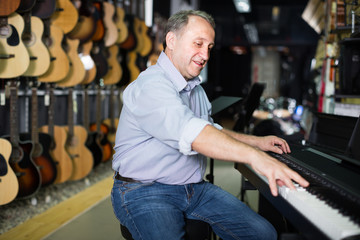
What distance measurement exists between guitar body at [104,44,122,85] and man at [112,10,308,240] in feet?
9.10

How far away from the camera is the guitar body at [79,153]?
365 centimetres

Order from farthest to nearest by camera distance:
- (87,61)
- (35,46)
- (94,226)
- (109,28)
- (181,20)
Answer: (109,28), (87,61), (35,46), (94,226), (181,20)

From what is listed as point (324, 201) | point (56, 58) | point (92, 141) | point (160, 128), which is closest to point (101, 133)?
point (92, 141)

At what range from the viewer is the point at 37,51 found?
9.89ft

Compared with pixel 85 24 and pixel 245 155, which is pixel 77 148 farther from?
pixel 245 155

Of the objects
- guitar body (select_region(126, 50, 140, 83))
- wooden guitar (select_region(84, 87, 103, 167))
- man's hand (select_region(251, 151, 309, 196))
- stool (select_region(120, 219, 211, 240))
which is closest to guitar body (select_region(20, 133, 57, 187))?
wooden guitar (select_region(84, 87, 103, 167))

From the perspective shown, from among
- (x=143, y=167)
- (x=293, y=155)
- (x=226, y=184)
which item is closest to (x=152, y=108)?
(x=143, y=167)

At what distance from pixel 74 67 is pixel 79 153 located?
0.84m

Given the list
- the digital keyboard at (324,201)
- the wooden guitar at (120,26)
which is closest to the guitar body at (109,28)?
the wooden guitar at (120,26)

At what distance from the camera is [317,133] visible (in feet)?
6.61

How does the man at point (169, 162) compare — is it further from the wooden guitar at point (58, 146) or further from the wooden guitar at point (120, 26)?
the wooden guitar at point (120, 26)

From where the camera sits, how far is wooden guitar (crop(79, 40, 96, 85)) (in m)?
3.86

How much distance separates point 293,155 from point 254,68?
14064 mm

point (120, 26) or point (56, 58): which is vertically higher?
point (120, 26)
